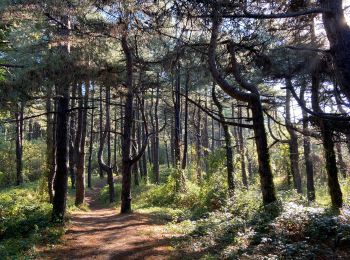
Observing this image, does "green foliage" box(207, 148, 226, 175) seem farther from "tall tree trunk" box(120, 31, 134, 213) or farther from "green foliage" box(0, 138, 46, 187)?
"green foliage" box(0, 138, 46, 187)

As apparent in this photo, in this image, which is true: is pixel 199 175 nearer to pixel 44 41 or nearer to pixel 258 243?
pixel 44 41

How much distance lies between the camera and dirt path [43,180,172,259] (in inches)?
315

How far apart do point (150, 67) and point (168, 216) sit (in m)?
8.16

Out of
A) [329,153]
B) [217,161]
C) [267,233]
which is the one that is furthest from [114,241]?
[217,161]

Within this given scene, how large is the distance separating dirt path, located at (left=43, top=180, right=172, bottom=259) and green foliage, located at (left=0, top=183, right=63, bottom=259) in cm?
47

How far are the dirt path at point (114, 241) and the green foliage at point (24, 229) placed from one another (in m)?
0.47

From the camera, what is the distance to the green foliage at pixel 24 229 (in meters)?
8.35

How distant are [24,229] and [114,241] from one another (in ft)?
10.2

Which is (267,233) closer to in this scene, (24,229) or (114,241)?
(114,241)

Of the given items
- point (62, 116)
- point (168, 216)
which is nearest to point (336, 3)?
point (62, 116)

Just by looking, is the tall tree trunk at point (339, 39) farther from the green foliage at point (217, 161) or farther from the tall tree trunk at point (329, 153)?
the green foliage at point (217, 161)

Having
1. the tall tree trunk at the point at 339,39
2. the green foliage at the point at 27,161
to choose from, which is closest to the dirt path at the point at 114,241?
the tall tree trunk at the point at 339,39

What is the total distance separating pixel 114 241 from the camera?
9.34 meters

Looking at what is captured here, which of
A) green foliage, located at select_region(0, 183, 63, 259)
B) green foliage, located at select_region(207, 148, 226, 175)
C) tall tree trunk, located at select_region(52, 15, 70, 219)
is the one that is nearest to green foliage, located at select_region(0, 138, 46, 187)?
green foliage, located at select_region(0, 183, 63, 259)
